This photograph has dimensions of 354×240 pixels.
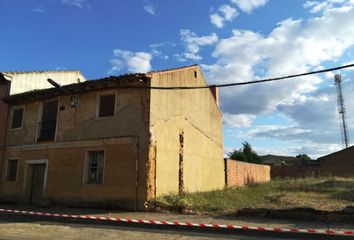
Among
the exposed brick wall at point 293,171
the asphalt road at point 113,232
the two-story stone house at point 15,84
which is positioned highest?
the two-story stone house at point 15,84

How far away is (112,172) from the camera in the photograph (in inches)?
580

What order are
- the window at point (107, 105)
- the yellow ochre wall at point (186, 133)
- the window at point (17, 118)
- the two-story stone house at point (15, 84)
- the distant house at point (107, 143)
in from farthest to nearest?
the two-story stone house at point (15, 84)
the window at point (17, 118)
the window at point (107, 105)
the yellow ochre wall at point (186, 133)
the distant house at point (107, 143)

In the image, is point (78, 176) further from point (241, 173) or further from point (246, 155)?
point (246, 155)

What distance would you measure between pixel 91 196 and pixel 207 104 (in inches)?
394

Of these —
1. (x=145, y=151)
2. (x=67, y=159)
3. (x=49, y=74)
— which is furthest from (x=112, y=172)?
(x=49, y=74)

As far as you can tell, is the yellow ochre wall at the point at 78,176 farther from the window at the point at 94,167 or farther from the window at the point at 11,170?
the window at the point at 11,170

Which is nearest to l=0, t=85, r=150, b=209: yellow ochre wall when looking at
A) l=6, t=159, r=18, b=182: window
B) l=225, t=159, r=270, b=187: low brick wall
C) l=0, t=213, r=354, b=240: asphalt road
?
l=6, t=159, r=18, b=182: window

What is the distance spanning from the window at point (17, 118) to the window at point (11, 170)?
189 centimetres

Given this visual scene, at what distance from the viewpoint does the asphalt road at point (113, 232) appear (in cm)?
919

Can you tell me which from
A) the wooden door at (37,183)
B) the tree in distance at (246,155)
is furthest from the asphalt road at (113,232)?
the tree in distance at (246,155)

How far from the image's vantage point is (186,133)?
58.2 ft

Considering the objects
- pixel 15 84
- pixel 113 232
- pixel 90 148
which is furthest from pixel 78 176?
pixel 15 84

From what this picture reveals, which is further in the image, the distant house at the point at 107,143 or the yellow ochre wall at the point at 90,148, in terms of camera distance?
the distant house at the point at 107,143

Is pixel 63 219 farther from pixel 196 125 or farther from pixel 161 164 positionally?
pixel 196 125
